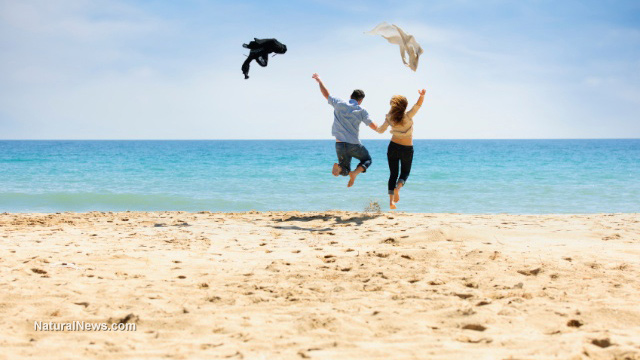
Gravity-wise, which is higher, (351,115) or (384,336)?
(351,115)

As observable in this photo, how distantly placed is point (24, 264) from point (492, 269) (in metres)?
4.74

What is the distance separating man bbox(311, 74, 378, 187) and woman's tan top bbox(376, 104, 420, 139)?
0.29m

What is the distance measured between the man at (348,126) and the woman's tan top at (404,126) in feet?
0.94

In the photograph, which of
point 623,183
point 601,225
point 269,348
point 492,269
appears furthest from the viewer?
point 623,183

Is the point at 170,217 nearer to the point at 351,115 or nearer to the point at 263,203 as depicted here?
the point at 351,115

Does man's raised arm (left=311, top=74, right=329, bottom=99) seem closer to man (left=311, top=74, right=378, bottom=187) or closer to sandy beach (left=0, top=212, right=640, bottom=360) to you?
man (left=311, top=74, right=378, bottom=187)

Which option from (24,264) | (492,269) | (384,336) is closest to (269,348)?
(384,336)

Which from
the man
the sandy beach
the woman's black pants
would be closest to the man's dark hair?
the man

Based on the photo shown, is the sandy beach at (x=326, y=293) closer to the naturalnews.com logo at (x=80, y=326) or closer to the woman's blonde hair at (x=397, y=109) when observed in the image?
the naturalnews.com logo at (x=80, y=326)

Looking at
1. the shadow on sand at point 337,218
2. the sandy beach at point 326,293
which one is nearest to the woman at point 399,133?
the shadow on sand at point 337,218

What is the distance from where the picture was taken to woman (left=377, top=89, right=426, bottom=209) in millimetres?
7672

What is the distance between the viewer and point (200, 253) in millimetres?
5969

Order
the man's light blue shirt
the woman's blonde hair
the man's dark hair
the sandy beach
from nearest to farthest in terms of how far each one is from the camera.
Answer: the sandy beach → the woman's blonde hair → the man's light blue shirt → the man's dark hair

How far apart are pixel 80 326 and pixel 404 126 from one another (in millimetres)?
5507
